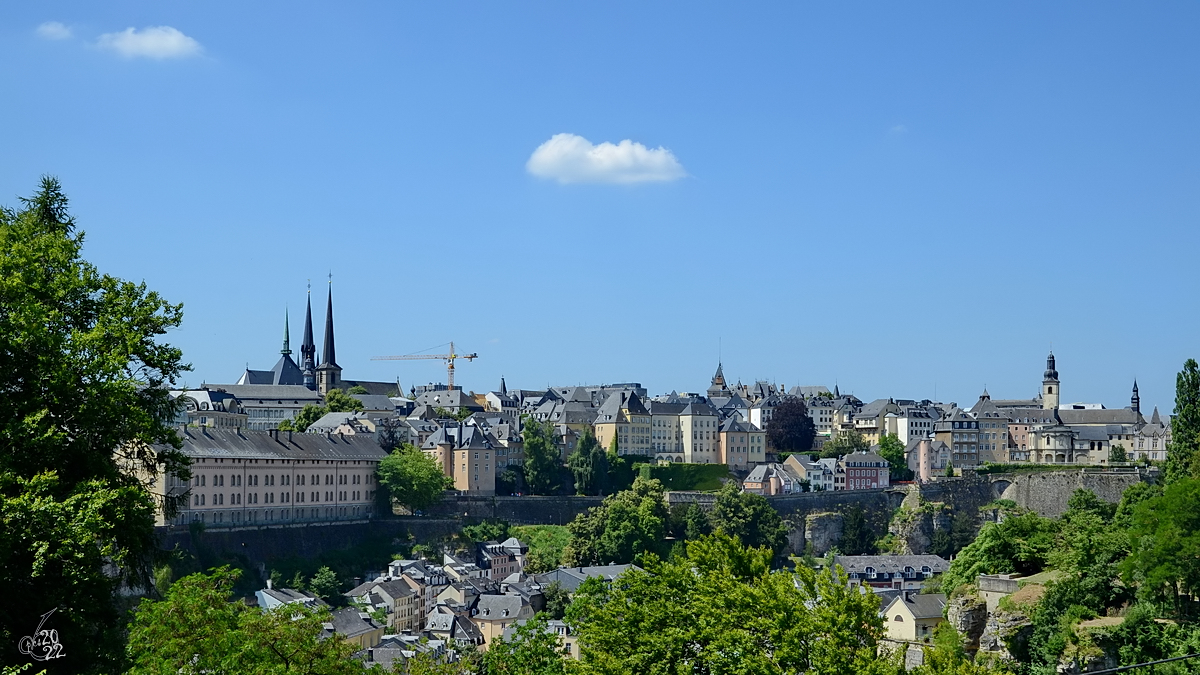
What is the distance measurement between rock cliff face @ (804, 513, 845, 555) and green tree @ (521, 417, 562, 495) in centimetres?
2006

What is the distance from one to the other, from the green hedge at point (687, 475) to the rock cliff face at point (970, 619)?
75.9m

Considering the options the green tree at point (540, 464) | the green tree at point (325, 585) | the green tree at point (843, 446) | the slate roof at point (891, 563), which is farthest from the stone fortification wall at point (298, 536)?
the green tree at point (843, 446)

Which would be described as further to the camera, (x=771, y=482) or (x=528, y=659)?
(x=771, y=482)

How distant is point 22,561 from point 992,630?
24894mm

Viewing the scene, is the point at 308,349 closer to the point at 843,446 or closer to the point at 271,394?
the point at 271,394

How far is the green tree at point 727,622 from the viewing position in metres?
25.8

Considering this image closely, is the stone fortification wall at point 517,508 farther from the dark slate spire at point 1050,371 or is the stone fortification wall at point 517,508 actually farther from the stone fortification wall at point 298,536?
the dark slate spire at point 1050,371

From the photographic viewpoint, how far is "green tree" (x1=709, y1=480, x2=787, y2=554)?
337ft

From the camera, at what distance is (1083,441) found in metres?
141

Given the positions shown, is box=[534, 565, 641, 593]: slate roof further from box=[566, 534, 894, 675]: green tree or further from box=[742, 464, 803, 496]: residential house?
box=[566, 534, 894, 675]: green tree

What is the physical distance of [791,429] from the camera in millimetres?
138625

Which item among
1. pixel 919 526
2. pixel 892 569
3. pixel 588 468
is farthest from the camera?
pixel 919 526

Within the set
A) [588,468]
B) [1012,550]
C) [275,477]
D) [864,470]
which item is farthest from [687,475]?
[1012,550]

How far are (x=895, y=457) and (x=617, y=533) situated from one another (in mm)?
43689
